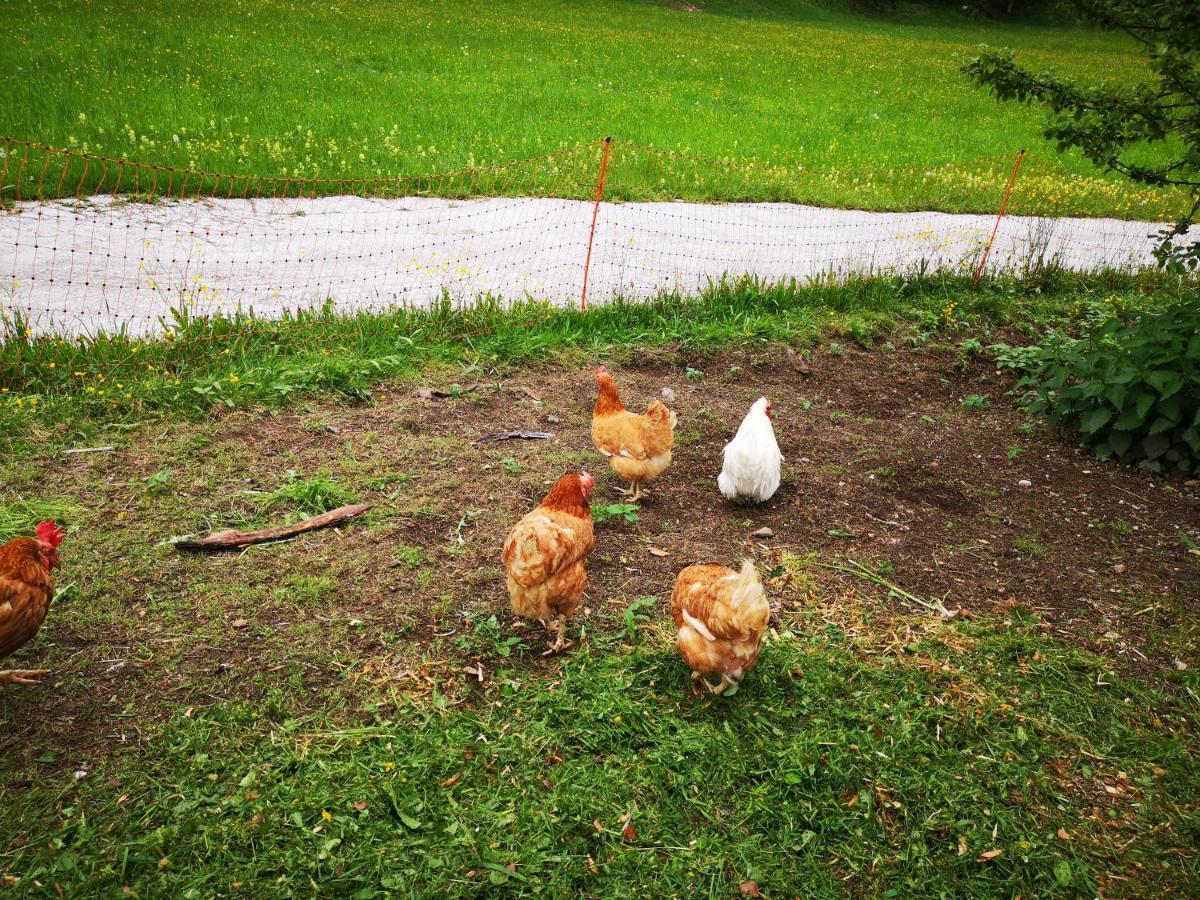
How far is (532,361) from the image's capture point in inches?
266

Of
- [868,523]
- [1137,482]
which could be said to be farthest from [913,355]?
[868,523]

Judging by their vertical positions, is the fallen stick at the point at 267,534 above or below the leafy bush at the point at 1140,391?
below

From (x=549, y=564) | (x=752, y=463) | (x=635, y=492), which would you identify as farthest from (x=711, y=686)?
(x=635, y=492)

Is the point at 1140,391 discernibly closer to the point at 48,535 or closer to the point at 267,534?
the point at 267,534

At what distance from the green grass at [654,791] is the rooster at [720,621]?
241 mm

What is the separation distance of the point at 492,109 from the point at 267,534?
38.7ft

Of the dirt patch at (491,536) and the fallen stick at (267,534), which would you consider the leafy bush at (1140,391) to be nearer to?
the dirt patch at (491,536)

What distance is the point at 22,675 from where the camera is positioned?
11.1ft

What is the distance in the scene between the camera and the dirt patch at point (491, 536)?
363cm

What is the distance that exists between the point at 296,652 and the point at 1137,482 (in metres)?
5.53

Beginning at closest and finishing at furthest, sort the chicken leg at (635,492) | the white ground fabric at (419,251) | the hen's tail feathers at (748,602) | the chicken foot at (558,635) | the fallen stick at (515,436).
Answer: the hen's tail feathers at (748,602) → the chicken foot at (558,635) → the chicken leg at (635,492) → the fallen stick at (515,436) → the white ground fabric at (419,251)

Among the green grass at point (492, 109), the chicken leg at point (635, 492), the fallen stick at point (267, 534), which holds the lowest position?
the fallen stick at point (267, 534)

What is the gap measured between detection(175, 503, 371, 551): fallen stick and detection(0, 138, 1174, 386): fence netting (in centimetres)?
248

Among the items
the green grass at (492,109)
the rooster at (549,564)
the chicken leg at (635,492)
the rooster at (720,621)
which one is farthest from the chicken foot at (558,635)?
the green grass at (492,109)
